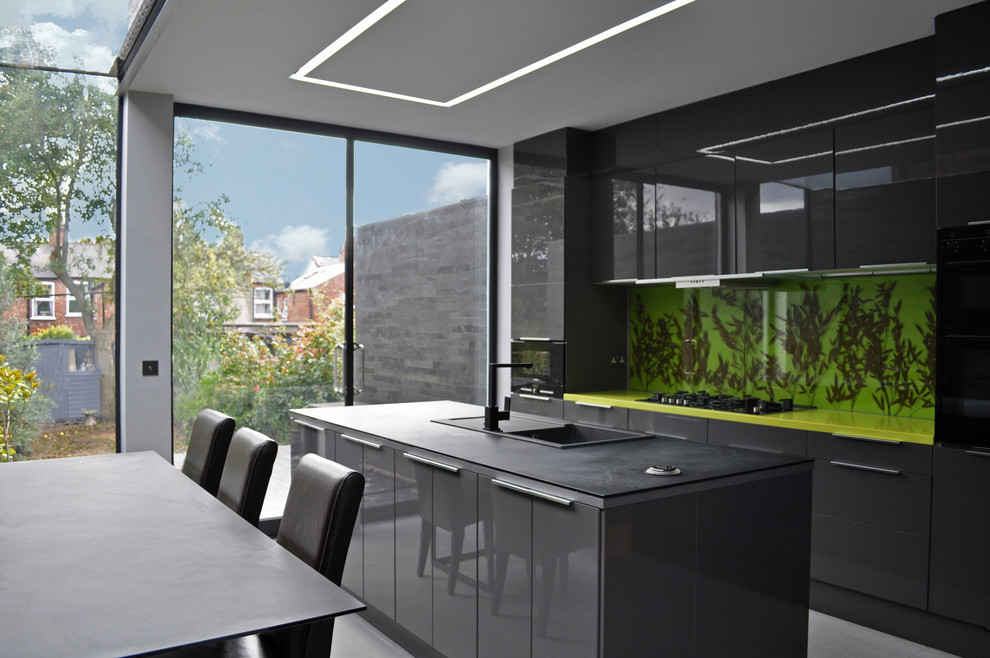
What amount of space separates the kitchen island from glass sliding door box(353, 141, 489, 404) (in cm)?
235

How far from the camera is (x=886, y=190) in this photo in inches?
134

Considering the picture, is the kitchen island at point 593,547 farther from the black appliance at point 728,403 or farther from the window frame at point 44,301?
the window frame at point 44,301

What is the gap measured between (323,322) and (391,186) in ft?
3.61

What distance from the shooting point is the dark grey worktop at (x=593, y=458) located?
2.12 m

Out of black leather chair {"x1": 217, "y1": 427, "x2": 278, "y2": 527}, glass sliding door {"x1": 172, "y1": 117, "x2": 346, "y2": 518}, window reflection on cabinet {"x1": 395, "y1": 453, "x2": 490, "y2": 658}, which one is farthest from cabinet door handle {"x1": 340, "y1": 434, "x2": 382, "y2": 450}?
glass sliding door {"x1": 172, "y1": 117, "x2": 346, "y2": 518}

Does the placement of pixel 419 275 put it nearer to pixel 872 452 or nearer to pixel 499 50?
pixel 499 50

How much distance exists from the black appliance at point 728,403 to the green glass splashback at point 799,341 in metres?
0.19

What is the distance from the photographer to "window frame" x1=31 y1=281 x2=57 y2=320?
4.12 m

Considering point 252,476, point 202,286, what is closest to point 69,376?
point 202,286

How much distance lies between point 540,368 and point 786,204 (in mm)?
2002

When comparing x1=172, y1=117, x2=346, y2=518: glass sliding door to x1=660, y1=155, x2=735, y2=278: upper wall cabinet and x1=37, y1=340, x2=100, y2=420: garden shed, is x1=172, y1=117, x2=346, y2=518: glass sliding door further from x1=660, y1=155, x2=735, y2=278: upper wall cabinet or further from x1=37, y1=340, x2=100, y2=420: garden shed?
x1=660, y1=155, x2=735, y2=278: upper wall cabinet

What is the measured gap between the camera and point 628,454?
255 cm

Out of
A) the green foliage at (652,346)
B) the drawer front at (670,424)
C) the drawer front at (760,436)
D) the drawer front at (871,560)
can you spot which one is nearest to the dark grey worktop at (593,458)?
the drawer front at (760,436)

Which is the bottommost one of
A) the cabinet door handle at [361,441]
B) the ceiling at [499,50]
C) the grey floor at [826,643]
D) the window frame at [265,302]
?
the grey floor at [826,643]
